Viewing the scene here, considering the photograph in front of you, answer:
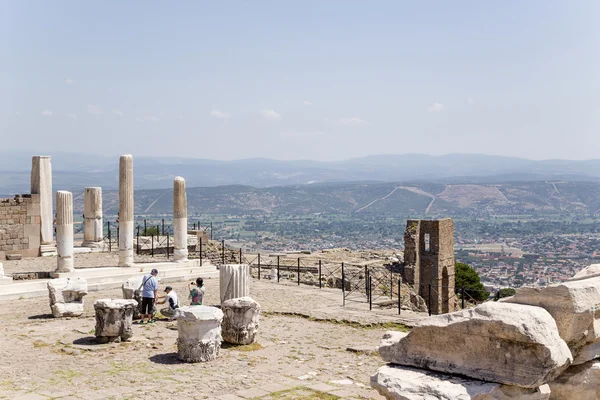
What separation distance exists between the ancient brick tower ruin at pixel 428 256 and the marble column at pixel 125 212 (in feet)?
59.6

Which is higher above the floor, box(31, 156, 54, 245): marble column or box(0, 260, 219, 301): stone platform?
box(31, 156, 54, 245): marble column

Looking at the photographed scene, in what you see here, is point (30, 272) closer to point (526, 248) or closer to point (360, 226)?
point (526, 248)

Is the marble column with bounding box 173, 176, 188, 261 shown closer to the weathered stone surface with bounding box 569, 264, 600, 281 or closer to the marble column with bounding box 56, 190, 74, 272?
the marble column with bounding box 56, 190, 74, 272

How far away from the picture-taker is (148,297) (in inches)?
659

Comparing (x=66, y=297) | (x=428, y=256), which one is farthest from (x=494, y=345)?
(x=428, y=256)

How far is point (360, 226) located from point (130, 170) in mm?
167206

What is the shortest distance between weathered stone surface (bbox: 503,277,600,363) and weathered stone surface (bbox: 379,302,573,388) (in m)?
0.33

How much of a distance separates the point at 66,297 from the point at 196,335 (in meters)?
6.05

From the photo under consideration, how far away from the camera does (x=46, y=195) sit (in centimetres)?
2883

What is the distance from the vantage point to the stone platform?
66.2 feet

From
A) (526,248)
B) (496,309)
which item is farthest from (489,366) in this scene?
(526,248)

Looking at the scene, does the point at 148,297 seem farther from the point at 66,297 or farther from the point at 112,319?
the point at 112,319

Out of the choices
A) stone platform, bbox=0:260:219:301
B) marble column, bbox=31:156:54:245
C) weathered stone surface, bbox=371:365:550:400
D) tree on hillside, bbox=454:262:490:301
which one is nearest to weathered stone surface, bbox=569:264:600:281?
weathered stone surface, bbox=371:365:550:400

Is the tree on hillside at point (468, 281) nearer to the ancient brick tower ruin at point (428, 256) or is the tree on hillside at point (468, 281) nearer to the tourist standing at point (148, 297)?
the ancient brick tower ruin at point (428, 256)
